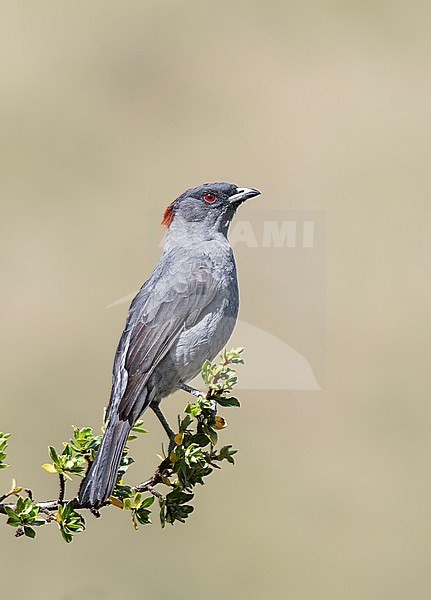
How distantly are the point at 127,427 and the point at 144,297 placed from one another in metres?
0.69

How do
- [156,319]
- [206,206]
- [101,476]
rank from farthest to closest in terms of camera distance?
[206,206]
[156,319]
[101,476]

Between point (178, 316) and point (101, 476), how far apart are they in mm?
990

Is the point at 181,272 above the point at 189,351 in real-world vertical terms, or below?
above

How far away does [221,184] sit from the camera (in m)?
4.27

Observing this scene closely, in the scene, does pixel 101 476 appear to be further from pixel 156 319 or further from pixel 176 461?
pixel 156 319

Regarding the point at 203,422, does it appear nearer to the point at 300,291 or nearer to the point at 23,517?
the point at 23,517

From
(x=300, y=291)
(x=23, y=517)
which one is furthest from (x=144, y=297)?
(x=300, y=291)

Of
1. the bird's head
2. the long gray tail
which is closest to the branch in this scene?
the long gray tail

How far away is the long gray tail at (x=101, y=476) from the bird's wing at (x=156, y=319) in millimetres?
227

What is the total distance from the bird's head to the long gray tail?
1507 mm

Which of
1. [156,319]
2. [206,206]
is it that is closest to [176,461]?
[156,319]

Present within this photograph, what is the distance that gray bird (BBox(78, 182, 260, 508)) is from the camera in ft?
11.0

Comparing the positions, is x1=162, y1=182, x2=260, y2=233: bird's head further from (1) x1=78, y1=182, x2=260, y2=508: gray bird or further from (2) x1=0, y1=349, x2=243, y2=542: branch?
(2) x1=0, y1=349, x2=243, y2=542: branch

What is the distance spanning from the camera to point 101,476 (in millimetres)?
2834
